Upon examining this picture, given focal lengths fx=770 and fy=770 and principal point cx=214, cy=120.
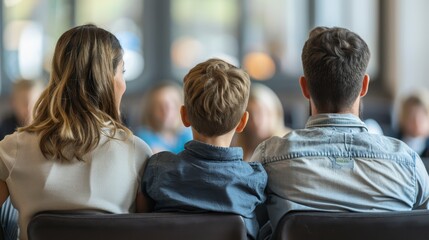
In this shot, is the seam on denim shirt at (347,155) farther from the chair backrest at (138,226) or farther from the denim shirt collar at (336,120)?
the chair backrest at (138,226)

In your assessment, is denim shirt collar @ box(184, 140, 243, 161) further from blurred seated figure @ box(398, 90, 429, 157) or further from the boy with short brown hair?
blurred seated figure @ box(398, 90, 429, 157)

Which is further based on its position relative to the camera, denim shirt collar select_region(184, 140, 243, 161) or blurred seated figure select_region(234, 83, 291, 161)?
blurred seated figure select_region(234, 83, 291, 161)

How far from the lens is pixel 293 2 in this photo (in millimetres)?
7395

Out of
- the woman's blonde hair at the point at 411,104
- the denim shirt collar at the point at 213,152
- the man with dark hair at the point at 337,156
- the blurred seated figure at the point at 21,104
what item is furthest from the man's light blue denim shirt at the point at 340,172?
the woman's blonde hair at the point at 411,104

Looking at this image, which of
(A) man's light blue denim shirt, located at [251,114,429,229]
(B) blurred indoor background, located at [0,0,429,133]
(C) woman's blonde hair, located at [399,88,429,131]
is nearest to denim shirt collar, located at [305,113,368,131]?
(A) man's light blue denim shirt, located at [251,114,429,229]

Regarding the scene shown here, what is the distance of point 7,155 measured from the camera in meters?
1.99

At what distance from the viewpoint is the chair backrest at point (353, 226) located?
1706 mm

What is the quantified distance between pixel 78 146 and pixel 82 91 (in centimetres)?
16

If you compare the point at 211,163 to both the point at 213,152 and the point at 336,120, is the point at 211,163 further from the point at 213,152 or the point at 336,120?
the point at 336,120

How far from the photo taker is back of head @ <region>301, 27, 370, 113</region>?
2.03 meters

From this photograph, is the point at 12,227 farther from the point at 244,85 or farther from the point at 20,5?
the point at 20,5

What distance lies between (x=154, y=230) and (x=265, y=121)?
2.46 metres

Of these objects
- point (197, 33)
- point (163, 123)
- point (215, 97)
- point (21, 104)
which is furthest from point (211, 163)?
point (197, 33)

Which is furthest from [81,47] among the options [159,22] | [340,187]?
[159,22]
